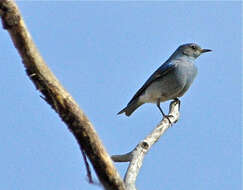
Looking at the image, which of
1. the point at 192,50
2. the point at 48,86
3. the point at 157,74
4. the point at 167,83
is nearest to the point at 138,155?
the point at 48,86

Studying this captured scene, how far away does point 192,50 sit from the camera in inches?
470

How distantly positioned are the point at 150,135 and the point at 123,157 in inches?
26.0

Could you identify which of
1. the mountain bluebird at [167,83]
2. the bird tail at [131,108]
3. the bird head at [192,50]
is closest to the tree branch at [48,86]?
the mountain bluebird at [167,83]

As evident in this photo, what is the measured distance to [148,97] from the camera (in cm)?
1120

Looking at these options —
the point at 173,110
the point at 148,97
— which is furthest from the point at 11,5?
the point at 148,97

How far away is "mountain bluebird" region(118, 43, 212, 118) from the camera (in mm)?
10977

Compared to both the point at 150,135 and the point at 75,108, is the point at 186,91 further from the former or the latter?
the point at 75,108

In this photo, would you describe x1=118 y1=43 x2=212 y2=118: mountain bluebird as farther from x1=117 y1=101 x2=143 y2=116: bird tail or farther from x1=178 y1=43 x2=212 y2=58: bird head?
x1=178 y1=43 x2=212 y2=58: bird head

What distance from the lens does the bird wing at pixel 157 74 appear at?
1120 cm

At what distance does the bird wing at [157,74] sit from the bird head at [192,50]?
63 cm

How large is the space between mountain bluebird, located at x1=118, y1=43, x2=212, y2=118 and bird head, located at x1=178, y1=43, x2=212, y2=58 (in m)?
0.15

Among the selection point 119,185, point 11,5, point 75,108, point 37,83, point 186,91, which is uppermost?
point 11,5

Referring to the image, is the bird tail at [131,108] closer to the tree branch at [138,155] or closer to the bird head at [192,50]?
the bird head at [192,50]

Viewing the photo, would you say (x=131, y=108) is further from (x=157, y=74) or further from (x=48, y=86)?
(x=48, y=86)
